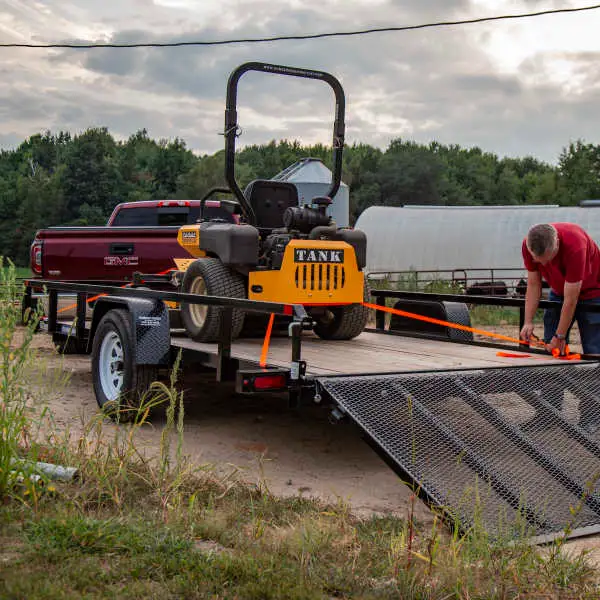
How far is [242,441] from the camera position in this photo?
6.63 metres

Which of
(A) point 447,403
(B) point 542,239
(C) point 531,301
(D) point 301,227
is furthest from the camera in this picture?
(D) point 301,227

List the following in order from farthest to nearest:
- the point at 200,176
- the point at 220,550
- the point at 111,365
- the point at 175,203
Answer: the point at 200,176 < the point at 175,203 < the point at 111,365 < the point at 220,550

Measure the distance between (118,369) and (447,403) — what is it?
2851 millimetres

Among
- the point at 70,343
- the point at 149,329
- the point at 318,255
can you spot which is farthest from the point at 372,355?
the point at 70,343

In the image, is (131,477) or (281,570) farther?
(131,477)

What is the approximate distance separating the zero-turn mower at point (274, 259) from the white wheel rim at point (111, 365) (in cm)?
64

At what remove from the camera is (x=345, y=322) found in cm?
769

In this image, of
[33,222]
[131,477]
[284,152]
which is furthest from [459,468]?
[284,152]

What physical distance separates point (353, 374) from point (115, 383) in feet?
8.50

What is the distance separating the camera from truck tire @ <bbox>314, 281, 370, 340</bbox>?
7664mm

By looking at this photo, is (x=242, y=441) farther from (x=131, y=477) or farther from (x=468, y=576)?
(x=468, y=576)

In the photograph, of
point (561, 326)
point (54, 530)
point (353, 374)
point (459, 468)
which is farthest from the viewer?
point (561, 326)

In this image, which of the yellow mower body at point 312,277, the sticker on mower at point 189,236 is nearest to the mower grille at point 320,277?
the yellow mower body at point 312,277

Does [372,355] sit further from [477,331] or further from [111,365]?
[111,365]
